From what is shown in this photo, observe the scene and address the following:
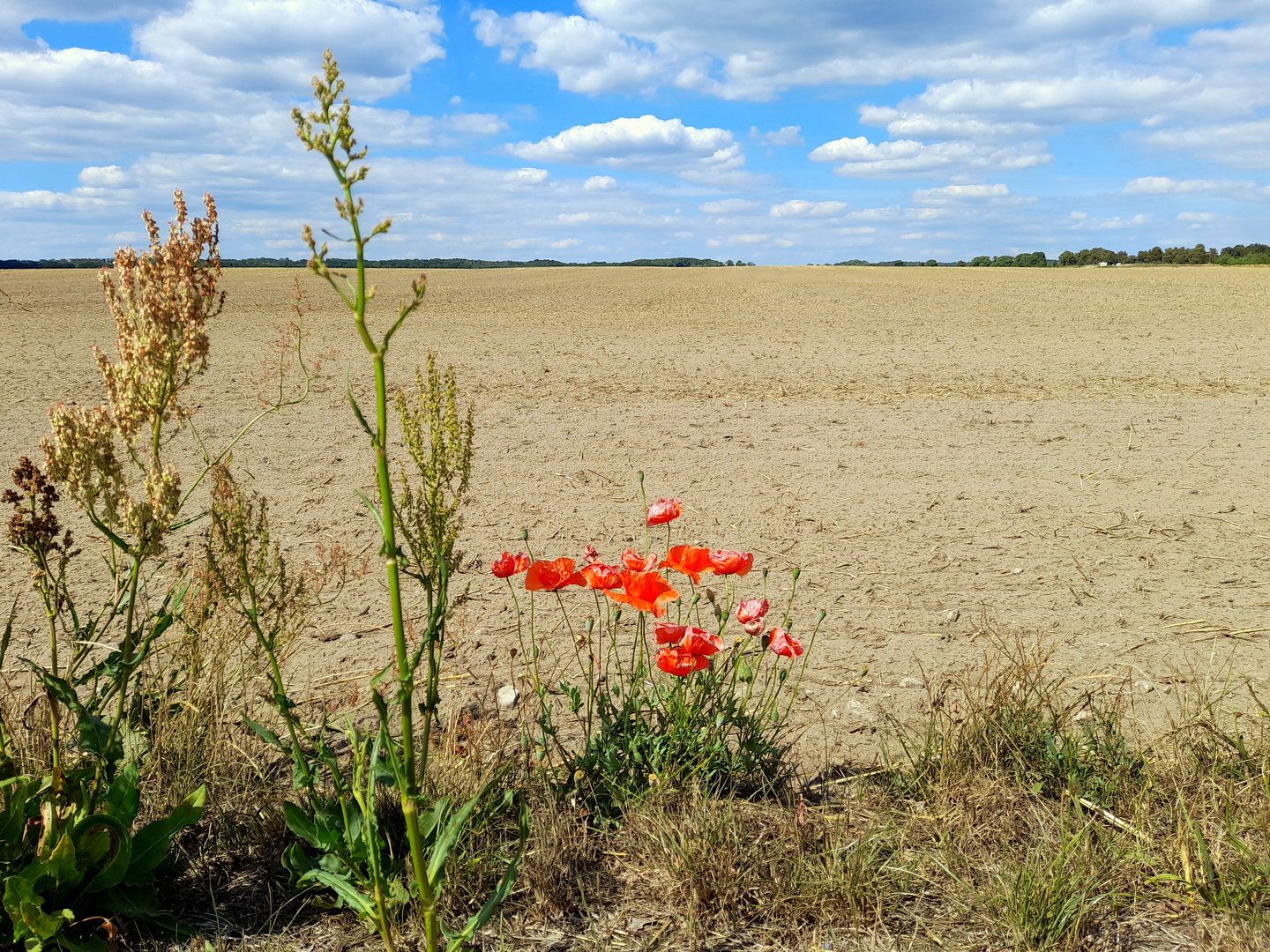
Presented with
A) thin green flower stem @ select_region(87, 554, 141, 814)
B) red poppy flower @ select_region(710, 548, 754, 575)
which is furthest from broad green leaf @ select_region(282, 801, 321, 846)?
red poppy flower @ select_region(710, 548, 754, 575)

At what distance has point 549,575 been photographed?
2.37 metres

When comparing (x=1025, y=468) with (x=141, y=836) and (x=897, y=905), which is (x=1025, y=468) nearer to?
(x=897, y=905)

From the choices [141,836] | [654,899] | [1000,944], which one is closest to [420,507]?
[141,836]

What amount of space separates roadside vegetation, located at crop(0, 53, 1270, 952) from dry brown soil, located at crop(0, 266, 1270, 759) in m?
0.60

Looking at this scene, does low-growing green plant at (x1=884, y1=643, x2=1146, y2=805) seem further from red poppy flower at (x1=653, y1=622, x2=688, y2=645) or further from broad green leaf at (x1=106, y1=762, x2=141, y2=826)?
broad green leaf at (x1=106, y1=762, x2=141, y2=826)

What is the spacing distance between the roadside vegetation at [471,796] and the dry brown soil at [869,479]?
601 millimetres

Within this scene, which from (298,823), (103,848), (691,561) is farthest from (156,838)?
(691,561)

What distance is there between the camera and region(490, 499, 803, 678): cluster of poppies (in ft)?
7.61

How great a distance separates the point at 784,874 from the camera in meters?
2.24

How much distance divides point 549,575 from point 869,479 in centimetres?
445

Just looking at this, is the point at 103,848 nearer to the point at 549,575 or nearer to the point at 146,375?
the point at 146,375

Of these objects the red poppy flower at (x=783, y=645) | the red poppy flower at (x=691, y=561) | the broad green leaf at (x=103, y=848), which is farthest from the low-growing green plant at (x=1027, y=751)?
the broad green leaf at (x=103, y=848)

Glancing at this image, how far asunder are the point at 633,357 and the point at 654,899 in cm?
1129

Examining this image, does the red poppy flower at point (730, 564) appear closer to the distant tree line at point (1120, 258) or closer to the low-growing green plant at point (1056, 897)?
the low-growing green plant at point (1056, 897)
